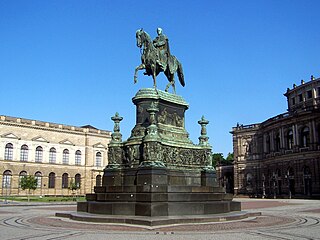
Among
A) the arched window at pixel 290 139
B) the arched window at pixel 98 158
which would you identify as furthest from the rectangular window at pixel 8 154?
the arched window at pixel 290 139

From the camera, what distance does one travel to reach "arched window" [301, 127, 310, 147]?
6712 cm

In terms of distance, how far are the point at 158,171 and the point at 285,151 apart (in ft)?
194

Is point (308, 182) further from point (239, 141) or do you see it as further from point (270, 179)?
point (239, 141)

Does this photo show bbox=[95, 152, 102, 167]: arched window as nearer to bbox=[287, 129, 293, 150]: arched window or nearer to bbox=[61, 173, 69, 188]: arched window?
bbox=[61, 173, 69, 188]: arched window

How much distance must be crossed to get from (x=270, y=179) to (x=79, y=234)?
222 ft

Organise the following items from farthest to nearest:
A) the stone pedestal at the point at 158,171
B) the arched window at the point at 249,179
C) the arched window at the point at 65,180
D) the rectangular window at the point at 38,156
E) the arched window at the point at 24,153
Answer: the arched window at the point at 249,179 < the arched window at the point at 65,180 < the rectangular window at the point at 38,156 < the arched window at the point at 24,153 < the stone pedestal at the point at 158,171

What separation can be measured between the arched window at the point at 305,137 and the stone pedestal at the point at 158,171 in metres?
51.9

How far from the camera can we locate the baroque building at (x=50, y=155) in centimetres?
6669

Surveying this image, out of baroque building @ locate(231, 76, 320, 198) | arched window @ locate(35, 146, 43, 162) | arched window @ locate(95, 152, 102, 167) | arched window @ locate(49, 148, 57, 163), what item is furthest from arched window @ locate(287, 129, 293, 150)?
arched window @ locate(35, 146, 43, 162)

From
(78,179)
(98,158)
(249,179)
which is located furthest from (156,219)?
(249,179)

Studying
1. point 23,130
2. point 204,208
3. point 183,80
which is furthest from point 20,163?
point 204,208

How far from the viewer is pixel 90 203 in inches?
696

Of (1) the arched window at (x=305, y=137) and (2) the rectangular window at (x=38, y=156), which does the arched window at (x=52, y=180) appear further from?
(1) the arched window at (x=305, y=137)

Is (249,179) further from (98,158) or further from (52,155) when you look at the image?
(52,155)
